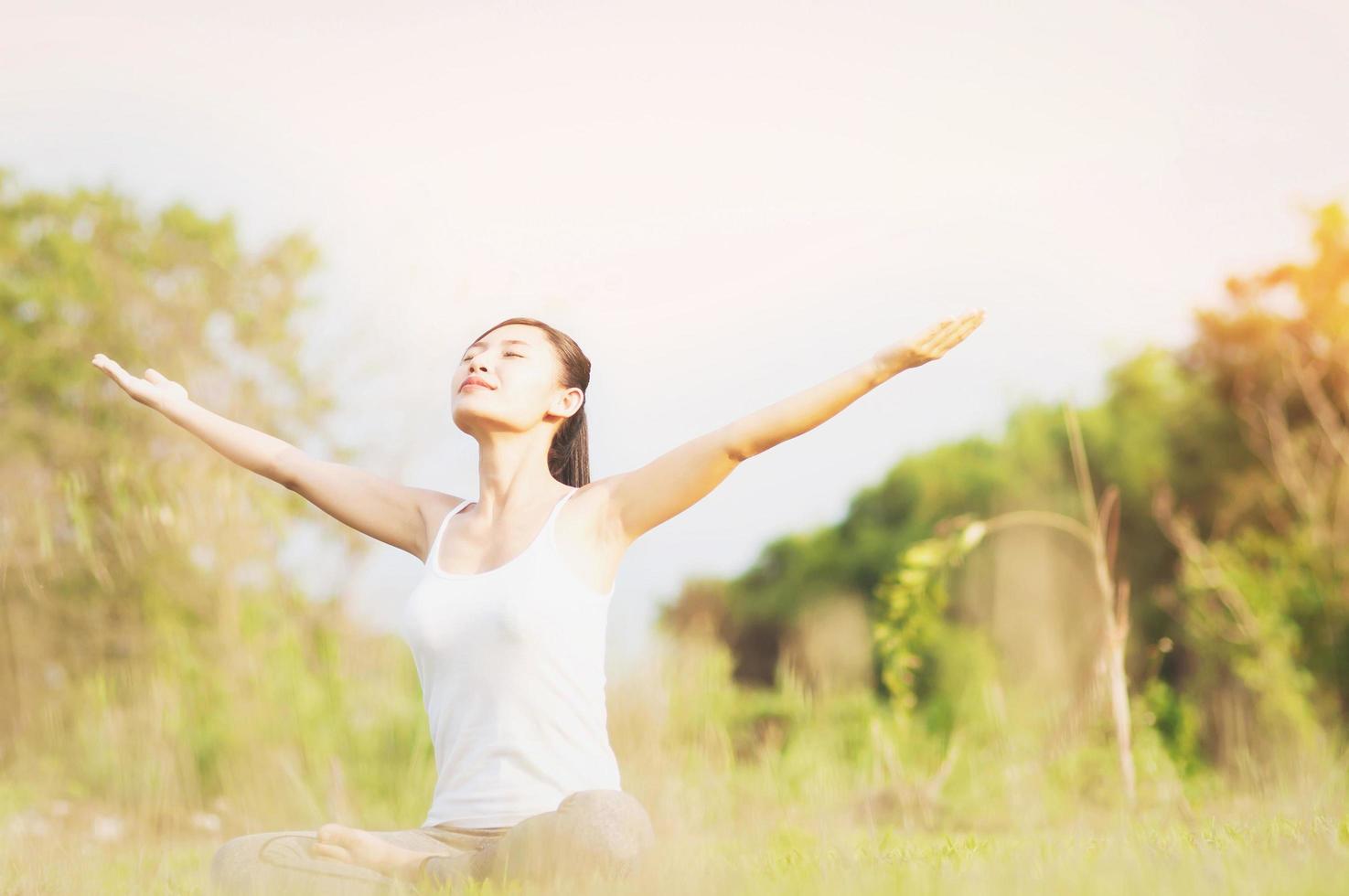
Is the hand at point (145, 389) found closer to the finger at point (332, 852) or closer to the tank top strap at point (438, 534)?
the tank top strap at point (438, 534)

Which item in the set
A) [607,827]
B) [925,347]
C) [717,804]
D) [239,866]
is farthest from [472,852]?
[717,804]

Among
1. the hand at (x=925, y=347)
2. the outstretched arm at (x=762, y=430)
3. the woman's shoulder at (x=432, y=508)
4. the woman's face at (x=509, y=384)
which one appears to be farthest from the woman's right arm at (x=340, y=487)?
the hand at (x=925, y=347)

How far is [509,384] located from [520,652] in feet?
2.06

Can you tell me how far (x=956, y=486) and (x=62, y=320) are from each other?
7.57 meters

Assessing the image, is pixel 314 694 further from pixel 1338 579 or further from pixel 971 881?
pixel 1338 579

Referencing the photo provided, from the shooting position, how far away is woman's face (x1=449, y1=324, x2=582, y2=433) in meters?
2.78

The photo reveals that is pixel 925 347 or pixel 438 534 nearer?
pixel 925 347

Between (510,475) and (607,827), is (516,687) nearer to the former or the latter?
(607,827)

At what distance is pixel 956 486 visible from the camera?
11.3m

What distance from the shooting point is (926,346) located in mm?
2479

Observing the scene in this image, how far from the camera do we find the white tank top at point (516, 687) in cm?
250

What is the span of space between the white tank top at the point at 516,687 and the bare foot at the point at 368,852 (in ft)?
0.45

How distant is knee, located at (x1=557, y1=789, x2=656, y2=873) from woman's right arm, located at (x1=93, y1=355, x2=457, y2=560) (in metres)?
0.86

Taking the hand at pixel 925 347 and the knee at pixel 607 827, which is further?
the hand at pixel 925 347
